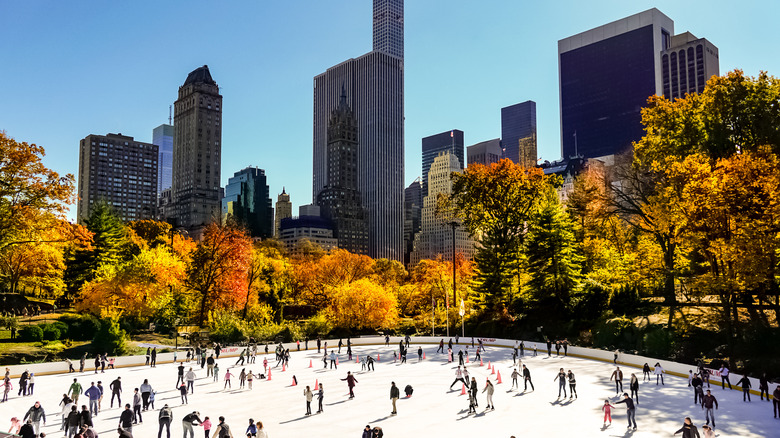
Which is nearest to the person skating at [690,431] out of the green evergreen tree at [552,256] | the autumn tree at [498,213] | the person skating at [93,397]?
the person skating at [93,397]

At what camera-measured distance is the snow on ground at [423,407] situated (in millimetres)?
22234

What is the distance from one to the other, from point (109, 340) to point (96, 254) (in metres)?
28.6

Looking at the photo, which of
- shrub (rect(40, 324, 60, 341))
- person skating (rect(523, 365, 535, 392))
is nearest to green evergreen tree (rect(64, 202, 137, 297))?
shrub (rect(40, 324, 60, 341))

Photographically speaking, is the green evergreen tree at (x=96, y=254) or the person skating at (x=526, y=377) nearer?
the person skating at (x=526, y=377)

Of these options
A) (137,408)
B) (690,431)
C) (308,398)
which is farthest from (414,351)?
(690,431)

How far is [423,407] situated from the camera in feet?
86.6

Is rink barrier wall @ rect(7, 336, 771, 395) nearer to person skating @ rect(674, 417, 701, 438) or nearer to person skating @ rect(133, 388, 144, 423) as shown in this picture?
person skating @ rect(674, 417, 701, 438)

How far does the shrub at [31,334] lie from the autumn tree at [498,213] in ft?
137

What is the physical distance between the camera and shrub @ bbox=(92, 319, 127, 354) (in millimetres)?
45562

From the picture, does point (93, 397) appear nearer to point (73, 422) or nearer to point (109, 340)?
point (73, 422)

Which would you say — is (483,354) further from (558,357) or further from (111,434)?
(111,434)

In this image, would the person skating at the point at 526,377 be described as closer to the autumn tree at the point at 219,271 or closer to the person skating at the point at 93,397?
the person skating at the point at 93,397

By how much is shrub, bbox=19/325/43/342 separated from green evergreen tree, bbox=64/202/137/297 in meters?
15.2

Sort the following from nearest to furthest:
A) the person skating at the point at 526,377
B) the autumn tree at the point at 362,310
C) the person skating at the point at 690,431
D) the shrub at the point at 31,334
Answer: the person skating at the point at 690,431 → the person skating at the point at 526,377 → the shrub at the point at 31,334 → the autumn tree at the point at 362,310
